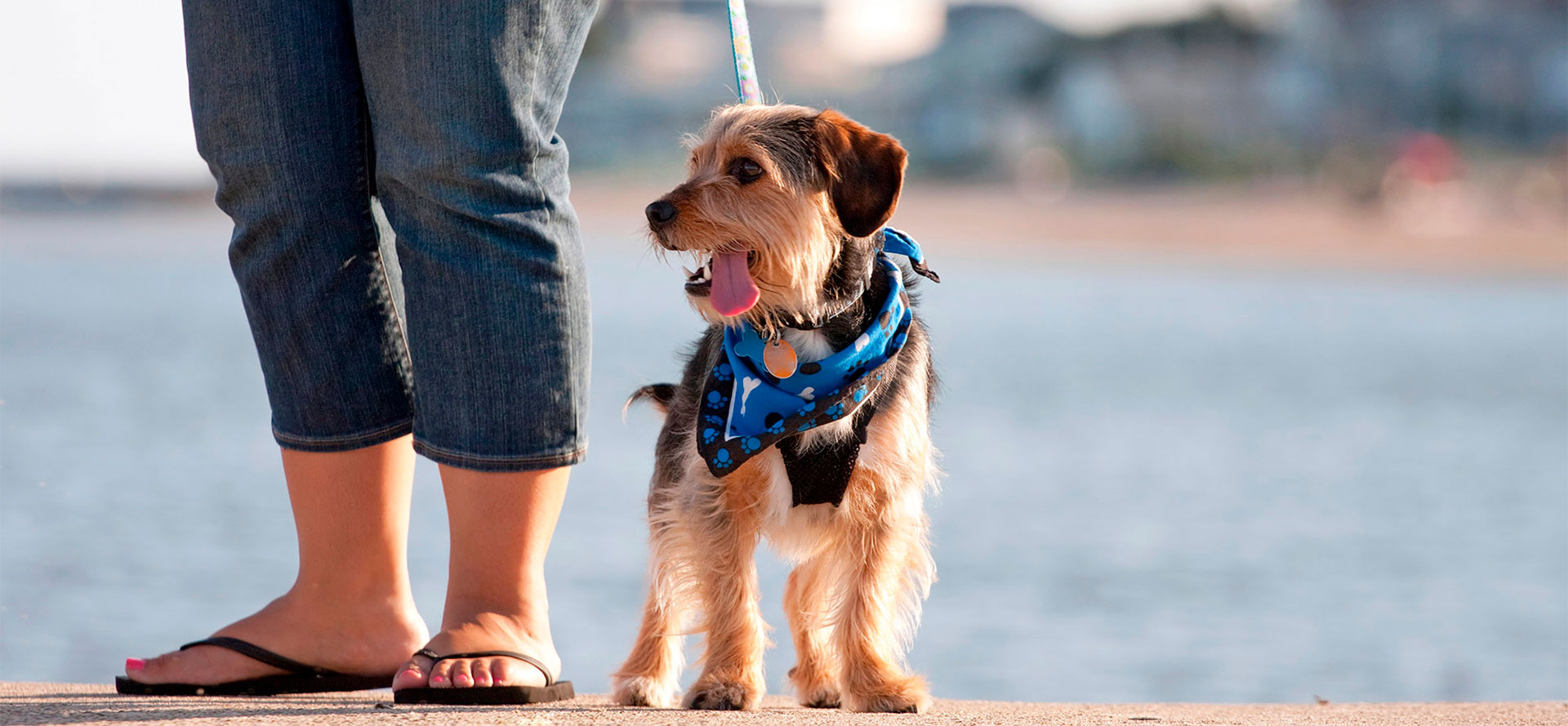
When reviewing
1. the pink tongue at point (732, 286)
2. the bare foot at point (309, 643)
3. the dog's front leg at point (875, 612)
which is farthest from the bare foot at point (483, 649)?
the pink tongue at point (732, 286)

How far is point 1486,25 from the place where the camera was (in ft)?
212

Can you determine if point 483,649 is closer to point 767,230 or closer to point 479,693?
point 479,693

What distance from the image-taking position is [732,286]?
298cm

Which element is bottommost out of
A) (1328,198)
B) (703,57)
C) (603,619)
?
(603,619)

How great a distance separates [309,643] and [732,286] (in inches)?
41.5

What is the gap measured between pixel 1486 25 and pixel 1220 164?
22943 mm

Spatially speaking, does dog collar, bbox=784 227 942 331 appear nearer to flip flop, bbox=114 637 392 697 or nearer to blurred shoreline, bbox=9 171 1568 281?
flip flop, bbox=114 637 392 697

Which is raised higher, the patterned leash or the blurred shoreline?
the blurred shoreline

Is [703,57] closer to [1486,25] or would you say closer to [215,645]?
[1486,25]

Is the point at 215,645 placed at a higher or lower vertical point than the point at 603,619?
higher

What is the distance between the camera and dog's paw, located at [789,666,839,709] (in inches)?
129

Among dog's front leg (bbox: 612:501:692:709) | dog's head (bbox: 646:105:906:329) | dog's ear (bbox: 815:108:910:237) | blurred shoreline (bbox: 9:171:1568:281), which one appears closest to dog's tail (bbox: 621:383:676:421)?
dog's front leg (bbox: 612:501:692:709)

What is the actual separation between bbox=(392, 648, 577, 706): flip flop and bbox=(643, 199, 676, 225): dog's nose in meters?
0.85

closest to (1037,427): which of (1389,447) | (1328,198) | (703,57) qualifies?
(1389,447)
